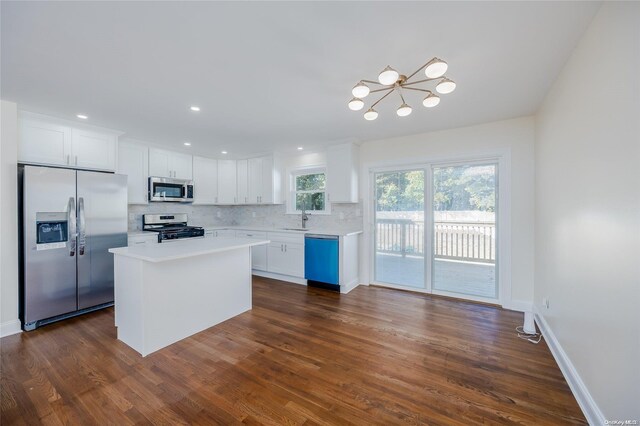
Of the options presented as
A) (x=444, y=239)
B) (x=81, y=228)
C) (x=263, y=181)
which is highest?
(x=263, y=181)

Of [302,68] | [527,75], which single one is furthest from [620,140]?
[302,68]

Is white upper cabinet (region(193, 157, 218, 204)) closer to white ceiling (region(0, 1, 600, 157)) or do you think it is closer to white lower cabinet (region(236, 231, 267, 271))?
white lower cabinet (region(236, 231, 267, 271))

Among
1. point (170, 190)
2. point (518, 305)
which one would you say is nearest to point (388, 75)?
point (518, 305)

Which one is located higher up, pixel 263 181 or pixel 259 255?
pixel 263 181

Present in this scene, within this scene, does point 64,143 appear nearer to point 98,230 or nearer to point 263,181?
point 98,230

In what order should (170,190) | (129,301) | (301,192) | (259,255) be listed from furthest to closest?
(301,192) < (259,255) < (170,190) < (129,301)

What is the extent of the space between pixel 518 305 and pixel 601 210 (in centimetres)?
226

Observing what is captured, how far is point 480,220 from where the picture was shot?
3.52 metres

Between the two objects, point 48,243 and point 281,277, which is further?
point 281,277

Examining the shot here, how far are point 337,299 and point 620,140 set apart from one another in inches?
125

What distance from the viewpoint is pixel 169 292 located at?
7.86 ft

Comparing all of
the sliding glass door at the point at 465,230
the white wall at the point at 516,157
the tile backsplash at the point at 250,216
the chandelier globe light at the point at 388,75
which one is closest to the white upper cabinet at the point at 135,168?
the tile backsplash at the point at 250,216

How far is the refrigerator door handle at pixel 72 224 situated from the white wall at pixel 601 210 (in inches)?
186

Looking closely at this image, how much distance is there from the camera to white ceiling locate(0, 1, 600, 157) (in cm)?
146
